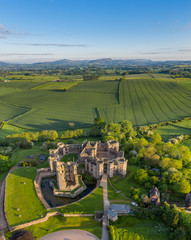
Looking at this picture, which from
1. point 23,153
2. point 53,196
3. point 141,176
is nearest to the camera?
point 53,196

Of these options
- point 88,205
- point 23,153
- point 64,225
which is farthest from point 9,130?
point 64,225

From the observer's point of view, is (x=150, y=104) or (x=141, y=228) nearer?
(x=141, y=228)

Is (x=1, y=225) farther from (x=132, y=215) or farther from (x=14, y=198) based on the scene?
(x=132, y=215)

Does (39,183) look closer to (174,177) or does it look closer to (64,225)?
(64,225)

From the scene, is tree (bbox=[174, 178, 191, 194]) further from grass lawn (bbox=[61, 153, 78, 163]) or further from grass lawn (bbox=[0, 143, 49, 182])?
grass lawn (bbox=[0, 143, 49, 182])

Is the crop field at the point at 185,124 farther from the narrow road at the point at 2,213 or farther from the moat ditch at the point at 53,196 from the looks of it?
the narrow road at the point at 2,213

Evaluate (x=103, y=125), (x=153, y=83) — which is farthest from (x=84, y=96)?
(x=153, y=83)

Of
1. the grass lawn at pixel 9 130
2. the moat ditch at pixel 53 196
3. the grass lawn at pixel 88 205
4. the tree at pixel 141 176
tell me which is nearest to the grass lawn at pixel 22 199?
the moat ditch at pixel 53 196
